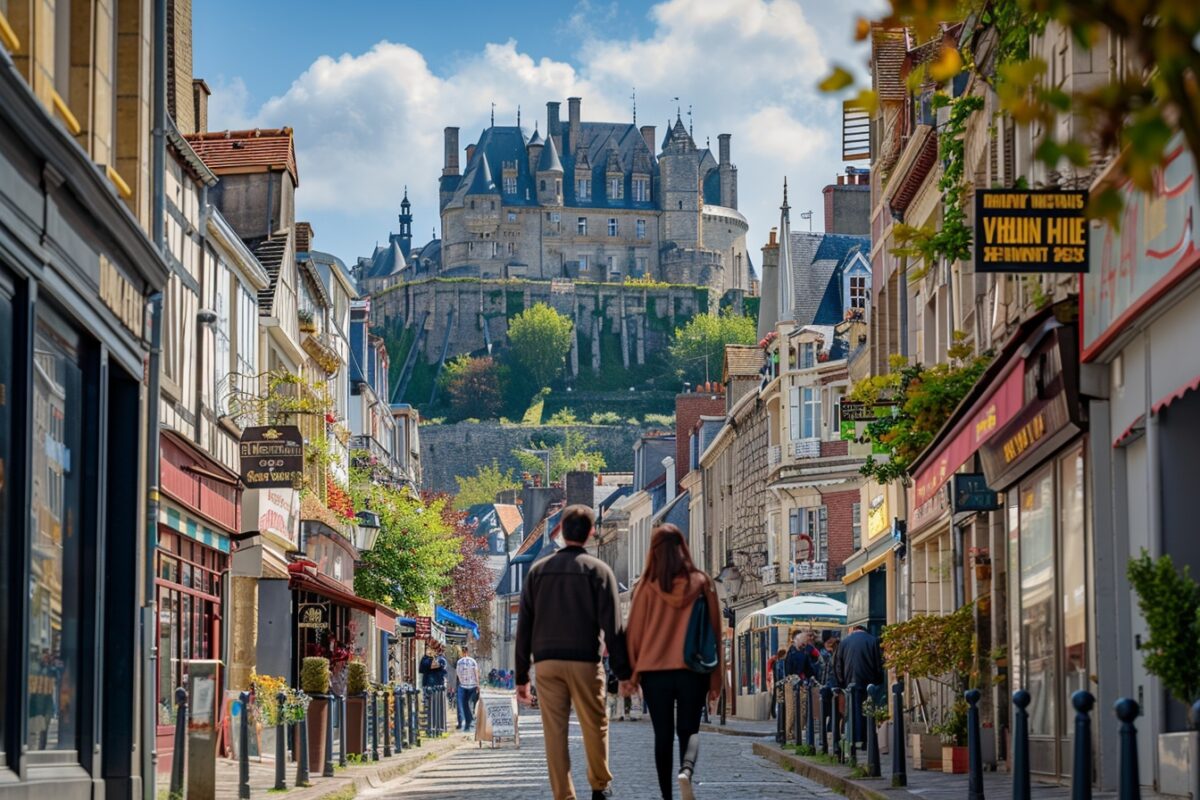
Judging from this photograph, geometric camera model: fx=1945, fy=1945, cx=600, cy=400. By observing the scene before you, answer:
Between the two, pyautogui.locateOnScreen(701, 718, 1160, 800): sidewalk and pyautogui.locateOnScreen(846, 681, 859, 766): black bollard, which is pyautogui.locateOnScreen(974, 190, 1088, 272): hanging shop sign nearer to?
pyautogui.locateOnScreen(701, 718, 1160, 800): sidewalk

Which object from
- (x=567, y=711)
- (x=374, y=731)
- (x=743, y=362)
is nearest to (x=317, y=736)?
(x=374, y=731)

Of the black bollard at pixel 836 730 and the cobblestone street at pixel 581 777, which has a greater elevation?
the black bollard at pixel 836 730

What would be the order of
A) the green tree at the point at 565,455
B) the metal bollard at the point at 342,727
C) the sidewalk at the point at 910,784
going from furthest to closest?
the green tree at the point at 565,455
the metal bollard at the point at 342,727
the sidewalk at the point at 910,784

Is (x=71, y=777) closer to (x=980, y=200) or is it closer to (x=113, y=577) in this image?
(x=113, y=577)

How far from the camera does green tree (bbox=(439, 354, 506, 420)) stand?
165375 mm

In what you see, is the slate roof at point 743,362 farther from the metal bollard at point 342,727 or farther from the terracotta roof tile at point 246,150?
the metal bollard at point 342,727

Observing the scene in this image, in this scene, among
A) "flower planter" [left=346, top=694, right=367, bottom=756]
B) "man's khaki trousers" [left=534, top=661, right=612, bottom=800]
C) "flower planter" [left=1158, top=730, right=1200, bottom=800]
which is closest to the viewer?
"flower planter" [left=1158, top=730, right=1200, bottom=800]

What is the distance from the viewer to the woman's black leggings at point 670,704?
9.25 meters

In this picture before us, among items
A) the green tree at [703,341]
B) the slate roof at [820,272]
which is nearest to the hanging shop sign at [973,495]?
the slate roof at [820,272]

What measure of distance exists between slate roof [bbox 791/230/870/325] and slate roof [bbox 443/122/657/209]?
428 feet

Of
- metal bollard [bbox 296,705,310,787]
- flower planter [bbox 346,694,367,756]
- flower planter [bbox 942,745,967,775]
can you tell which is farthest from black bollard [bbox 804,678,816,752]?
metal bollard [bbox 296,705,310,787]

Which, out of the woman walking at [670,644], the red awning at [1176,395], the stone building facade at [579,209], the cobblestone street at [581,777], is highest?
the stone building facade at [579,209]

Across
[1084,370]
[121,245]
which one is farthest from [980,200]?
[121,245]

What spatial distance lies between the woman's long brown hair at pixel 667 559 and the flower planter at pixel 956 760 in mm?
6558
